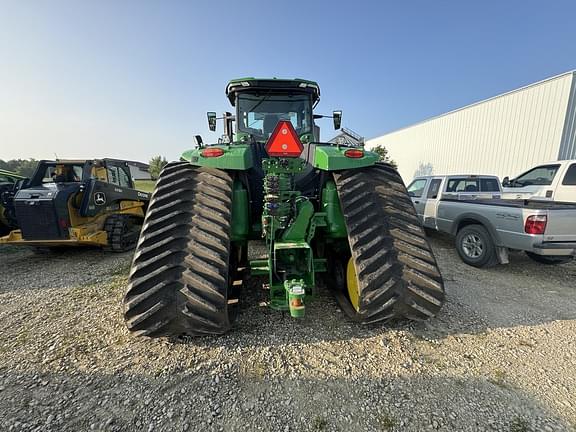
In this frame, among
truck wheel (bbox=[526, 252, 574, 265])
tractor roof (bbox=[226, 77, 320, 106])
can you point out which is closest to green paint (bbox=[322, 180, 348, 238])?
tractor roof (bbox=[226, 77, 320, 106])

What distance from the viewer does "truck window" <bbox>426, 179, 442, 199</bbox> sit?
257 inches

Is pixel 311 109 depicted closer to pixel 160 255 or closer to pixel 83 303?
pixel 160 255

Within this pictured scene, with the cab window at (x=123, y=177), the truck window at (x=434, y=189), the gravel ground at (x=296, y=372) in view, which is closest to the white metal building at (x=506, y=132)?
the truck window at (x=434, y=189)

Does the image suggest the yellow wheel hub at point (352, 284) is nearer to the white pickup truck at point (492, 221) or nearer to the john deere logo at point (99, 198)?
the white pickup truck at point (492, 221)

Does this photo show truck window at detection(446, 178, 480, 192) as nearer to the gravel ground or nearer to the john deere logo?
the gravel ground

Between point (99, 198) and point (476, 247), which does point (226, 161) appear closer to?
point (99, 198)

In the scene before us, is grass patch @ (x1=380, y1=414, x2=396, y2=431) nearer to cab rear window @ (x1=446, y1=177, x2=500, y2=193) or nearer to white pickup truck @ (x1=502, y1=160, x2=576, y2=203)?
cab rear window @ (x1=446, y1=177, x2=500, y2=193)

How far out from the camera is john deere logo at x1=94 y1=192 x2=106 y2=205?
17.4 feet

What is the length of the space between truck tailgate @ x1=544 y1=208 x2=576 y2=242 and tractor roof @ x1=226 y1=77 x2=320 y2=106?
12.5 ft

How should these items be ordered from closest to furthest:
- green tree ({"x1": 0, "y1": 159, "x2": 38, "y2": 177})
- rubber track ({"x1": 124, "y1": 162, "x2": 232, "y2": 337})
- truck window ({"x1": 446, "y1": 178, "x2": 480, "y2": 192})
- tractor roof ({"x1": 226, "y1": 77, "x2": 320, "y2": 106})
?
rubber track ({"x1": 124, "y1": 162, "x2": 232, "y2": 337}) → tractor roof ({"x1": 226, "y1": 77, "x2": 320, "y2": 106}) → truck window ({"x1": 446, "y1": 178, "x2": 480, "y2": 192}) → green tree ({"x1": 0, "y1": 159, "x2": 38, "y2": 177})

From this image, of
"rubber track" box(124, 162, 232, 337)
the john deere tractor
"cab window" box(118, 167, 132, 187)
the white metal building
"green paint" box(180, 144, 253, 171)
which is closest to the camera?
"rubber track" box(124, 162, 232, 337)

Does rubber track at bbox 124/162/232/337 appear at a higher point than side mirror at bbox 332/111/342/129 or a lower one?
lower

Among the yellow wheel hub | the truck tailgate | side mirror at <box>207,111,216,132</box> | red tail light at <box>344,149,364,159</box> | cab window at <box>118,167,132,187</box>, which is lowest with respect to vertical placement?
the yellow wheel hub

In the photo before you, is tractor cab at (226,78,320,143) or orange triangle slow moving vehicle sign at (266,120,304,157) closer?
orange triangle slow moving vehicle sign at (266,120,304,157)
